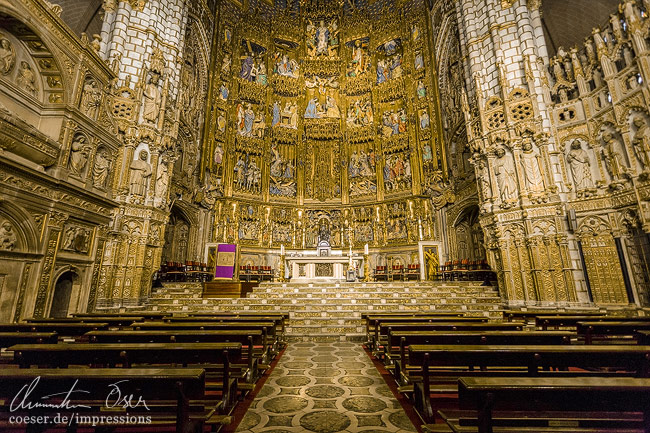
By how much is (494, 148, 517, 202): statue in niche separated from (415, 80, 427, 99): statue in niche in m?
9.05

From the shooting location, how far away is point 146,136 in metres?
11.3

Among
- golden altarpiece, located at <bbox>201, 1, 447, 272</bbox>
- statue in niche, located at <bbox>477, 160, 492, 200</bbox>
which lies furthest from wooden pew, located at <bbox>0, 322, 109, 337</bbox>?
statue in niche, located at <bbox>477, 160, 492, 200</bbox>

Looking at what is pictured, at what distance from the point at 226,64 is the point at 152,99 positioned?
9370mm

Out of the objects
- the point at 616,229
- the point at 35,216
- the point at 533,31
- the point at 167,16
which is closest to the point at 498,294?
the point at 616,229

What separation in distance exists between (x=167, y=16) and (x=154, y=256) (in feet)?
35.2

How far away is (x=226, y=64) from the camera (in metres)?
19.4

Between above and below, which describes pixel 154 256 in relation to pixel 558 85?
below

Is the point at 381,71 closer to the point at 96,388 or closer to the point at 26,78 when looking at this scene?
the point at 26,78

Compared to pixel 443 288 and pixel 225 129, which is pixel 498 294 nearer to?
pixel 443 288

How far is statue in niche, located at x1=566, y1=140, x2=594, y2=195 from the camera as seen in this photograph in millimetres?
10523

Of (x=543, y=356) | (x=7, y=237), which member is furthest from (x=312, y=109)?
(x=543, y=356)

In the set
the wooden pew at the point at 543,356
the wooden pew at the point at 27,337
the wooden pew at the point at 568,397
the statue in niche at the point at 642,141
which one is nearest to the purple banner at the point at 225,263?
the wooden pew at the point at 27,337

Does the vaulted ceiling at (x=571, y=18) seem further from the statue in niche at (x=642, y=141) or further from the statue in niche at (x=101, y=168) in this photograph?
the statue in niche at (x=101, y=168)

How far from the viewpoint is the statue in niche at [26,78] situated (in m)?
7.52
